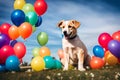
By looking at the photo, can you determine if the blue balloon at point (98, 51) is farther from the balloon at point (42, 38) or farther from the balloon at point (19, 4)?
the balloon at point (19, 4)

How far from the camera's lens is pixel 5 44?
9953 millimetres

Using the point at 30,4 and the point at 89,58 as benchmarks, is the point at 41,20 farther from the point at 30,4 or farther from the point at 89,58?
the point at 89,58

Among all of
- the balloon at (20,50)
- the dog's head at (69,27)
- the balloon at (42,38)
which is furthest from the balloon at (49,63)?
the balloon at (42,38)

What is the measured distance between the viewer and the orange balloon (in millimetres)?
10949

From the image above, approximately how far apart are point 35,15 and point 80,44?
12.8 ft

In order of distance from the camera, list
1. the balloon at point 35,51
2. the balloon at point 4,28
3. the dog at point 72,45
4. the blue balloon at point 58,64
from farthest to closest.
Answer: the balloon at point 35,51 → the balloon at point 4,28 → the blue balloon at point 58,64 → the dog at point 72,45

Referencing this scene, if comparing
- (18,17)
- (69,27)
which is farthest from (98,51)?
(18,17)

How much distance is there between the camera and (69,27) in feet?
26.4

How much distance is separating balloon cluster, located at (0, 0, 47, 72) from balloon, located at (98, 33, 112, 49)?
3.07 meters

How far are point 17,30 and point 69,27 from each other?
3.75 metres

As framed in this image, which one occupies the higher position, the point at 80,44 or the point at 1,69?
the point at 80,44

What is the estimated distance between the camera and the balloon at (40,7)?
40.7ft

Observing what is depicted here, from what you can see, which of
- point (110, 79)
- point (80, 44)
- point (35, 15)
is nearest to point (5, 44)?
point (35, 15)

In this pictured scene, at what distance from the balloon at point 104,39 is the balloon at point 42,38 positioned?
3.10 meters
